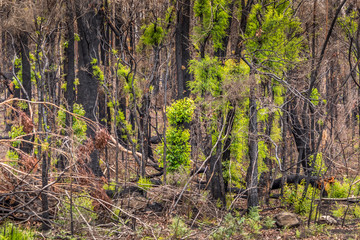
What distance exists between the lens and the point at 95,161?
17.2m

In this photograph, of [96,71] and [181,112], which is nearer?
[181,112]

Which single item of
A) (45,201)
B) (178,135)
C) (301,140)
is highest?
(178,135)

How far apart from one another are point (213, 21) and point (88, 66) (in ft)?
21.1

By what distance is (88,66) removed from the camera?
1750 centimetres

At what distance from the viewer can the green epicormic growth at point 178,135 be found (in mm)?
14234

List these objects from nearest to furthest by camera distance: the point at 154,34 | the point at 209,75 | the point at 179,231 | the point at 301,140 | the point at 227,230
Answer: the point at 179,231 → the point at 227,230 → the point at 209,75 → the point at 154,34 → the point at 301,140

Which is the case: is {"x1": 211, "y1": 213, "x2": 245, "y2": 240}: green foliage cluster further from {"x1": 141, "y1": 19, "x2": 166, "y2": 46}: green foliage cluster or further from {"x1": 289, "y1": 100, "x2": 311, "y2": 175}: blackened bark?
{"x1": 141, "y1": 19, "x2": 166, "y2": 46}: green foliage cluster

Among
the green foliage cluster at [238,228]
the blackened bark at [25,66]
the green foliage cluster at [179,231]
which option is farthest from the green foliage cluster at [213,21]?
the blackened bark at [25,66]

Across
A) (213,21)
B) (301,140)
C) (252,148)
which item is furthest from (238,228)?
(301,140)

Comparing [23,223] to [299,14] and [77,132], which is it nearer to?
[77,132]

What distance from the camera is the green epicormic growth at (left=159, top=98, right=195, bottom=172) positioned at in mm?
14234

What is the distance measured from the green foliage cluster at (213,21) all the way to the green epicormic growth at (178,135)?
8.49ft

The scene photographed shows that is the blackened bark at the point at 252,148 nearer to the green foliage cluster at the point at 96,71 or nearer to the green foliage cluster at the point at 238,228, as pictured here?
the green foliage cluster at the point at 238,228

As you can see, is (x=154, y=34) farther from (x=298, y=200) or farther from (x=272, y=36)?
(x=298, y=200)
